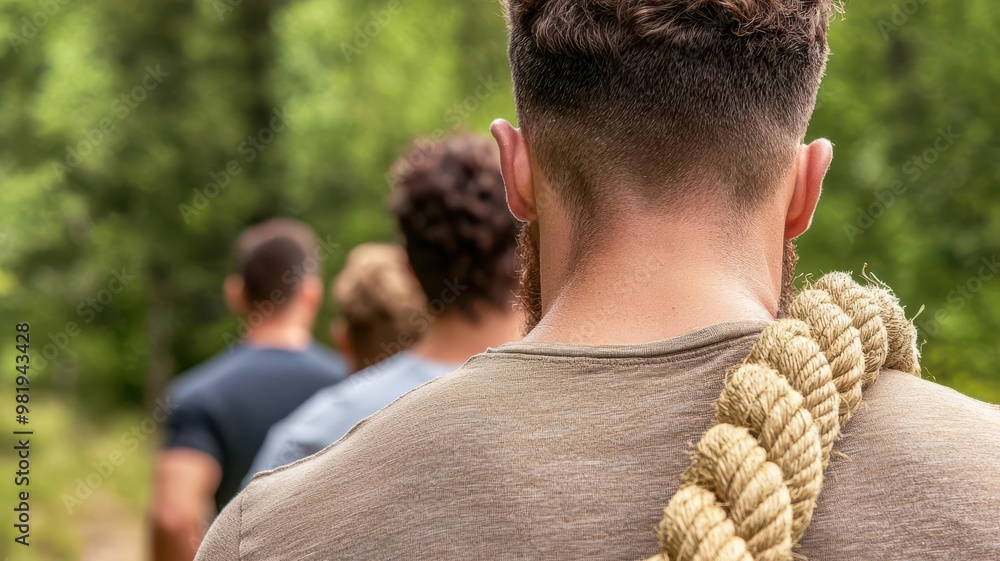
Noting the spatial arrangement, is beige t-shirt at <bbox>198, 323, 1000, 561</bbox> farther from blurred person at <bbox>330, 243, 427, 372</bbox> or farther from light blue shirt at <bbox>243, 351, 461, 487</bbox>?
blurred person at <bbox>330, 243, 427, 372</bbox>

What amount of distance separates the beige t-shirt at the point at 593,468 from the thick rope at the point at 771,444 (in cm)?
3

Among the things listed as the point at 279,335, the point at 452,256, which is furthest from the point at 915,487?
the point at 279,335

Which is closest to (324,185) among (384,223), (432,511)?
(384,223)

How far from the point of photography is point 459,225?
3404 millimetres

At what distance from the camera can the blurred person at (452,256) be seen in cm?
327

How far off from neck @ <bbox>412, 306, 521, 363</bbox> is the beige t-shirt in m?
1.89

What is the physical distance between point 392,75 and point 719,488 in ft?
57.7

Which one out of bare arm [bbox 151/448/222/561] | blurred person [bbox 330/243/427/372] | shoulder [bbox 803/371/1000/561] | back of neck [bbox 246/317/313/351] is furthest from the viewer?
back of neck [bbox 246/317/313/351]

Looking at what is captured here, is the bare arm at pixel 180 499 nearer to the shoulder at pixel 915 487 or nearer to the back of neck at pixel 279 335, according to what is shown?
the back of neck at pixel 279 335

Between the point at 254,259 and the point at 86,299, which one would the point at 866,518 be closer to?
the point at 254,259

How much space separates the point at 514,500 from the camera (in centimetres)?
122

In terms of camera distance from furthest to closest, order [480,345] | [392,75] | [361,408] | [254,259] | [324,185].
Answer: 1. [324,185]
2. [392,75]
3. [254,259]
4. [480,345]
5. [361,408]

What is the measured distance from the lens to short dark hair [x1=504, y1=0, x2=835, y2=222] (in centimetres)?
136

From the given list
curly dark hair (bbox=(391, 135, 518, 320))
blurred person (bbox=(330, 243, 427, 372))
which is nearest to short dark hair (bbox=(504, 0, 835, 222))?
curly dark hair (bbox=(391, 135, 518, 320))
